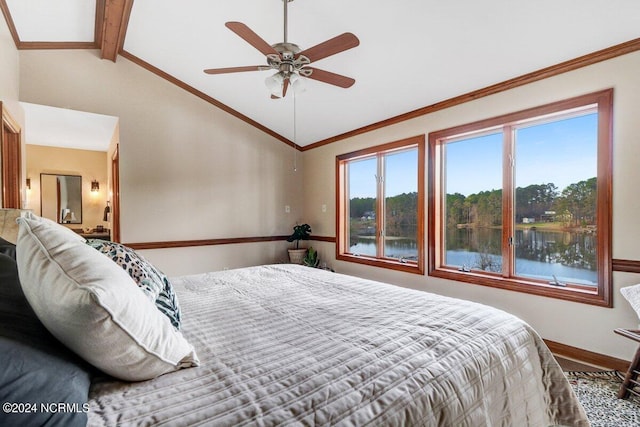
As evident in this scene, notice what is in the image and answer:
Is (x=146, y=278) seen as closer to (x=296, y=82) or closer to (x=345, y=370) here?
(x=345, y=370)

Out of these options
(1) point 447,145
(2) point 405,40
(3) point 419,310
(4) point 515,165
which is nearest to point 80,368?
(3) point 419,310

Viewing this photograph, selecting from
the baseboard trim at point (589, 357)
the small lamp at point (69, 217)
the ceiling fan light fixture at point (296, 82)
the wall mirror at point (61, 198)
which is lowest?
the baseboard trim at point (589, 357)

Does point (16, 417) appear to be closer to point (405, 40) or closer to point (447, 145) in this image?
point (405, 40)

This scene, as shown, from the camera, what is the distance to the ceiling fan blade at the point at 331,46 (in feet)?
6.23

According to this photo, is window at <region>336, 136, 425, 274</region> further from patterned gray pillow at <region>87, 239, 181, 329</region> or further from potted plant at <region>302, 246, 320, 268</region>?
patterned gray pillow at <region>87, 239, 181, 329</region>

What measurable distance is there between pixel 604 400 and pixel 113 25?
4993 millimetres

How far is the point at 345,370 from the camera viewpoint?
95cm

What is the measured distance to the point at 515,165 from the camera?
2.89m

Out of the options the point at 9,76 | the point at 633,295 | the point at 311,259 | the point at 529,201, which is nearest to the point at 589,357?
the point at 633,295

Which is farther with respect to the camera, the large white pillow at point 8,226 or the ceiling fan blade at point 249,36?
the ceiling fan blade at point 249,36

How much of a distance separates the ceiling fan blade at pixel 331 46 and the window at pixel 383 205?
1.85 meters

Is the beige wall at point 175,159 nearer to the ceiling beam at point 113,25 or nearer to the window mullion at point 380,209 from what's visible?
the ceiling beam at point 113,25

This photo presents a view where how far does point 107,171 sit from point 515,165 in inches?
267

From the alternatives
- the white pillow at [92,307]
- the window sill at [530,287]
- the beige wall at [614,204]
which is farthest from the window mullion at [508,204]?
the white pillow at [92,307]
